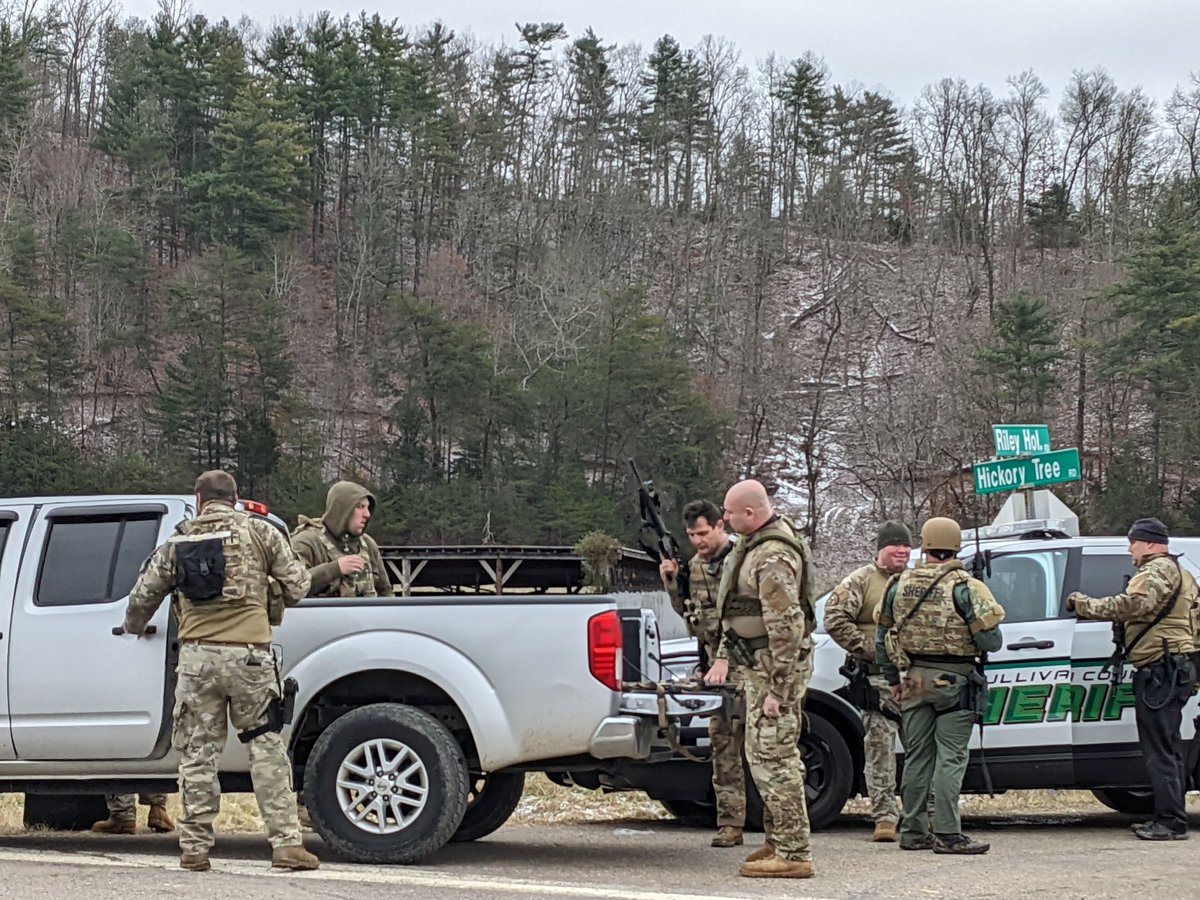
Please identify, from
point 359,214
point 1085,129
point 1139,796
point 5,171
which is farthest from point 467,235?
point 1139,796

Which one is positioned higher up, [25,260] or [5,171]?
[5,171]

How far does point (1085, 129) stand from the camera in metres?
78.6

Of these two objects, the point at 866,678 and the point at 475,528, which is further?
the point at 475,528

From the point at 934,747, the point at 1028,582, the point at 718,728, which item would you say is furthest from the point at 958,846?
the point at 1028,582

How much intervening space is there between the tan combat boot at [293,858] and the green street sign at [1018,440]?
8.15 metres

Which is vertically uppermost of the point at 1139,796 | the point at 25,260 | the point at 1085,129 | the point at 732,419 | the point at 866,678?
the point at 1085,129

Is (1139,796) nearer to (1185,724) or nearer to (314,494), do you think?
(1185,724)

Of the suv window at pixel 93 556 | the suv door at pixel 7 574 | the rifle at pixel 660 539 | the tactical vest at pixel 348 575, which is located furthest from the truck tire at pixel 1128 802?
the suv door at pixel 7 574

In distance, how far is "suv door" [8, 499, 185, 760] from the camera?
732 centimetres

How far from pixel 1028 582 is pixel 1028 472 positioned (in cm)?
374

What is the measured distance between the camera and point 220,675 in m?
6.82

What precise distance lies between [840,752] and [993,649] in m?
1.57

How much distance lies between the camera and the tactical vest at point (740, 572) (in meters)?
7.18

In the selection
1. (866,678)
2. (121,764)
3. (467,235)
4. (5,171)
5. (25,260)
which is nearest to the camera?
(121,764)
